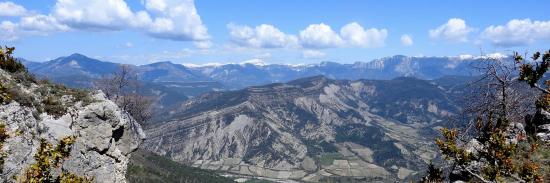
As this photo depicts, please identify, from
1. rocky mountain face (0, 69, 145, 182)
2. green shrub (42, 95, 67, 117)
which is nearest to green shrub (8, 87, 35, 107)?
rocky mountain face (0, 69, 145, 182)

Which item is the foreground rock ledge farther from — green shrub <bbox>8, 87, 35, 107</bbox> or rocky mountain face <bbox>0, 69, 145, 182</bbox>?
green shrub <bbox>8, 87, 35, 107</bbox>

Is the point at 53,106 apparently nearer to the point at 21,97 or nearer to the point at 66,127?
the point at 66,127

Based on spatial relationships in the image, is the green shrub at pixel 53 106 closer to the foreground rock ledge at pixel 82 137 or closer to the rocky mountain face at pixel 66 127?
the rocky mountain face at pixel 66 127

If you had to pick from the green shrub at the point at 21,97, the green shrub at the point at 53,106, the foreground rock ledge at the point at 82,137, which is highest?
the green shrub at the point at 21,97

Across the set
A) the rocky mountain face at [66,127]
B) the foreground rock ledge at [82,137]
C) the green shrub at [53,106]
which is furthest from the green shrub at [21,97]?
the green shrub at [53,106]

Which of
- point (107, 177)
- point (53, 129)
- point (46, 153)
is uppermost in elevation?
point (46, 153)

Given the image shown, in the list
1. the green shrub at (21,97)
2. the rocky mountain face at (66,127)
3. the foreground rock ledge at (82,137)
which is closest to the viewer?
the foreground rock ledge at (82,137)

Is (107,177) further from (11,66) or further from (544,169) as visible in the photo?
(544,169)

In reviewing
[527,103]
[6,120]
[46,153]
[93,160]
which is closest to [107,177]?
[93,160]
